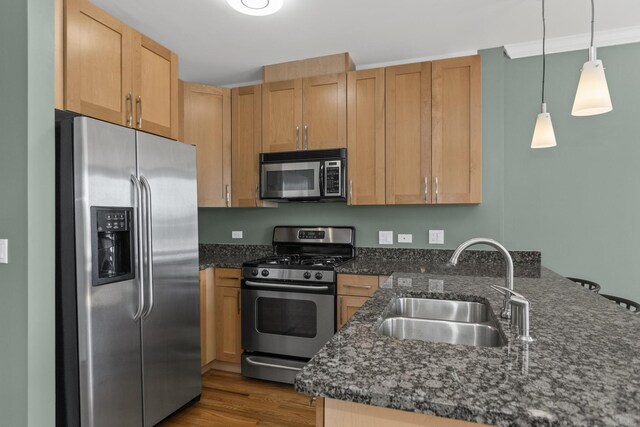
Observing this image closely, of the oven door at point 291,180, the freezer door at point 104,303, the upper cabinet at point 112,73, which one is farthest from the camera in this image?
the oven door at point 291,180

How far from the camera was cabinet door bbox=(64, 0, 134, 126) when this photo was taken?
5.84ft

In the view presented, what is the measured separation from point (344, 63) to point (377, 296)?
2001 mm

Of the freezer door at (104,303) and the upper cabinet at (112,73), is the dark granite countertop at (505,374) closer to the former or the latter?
the freezer door at (104,303)

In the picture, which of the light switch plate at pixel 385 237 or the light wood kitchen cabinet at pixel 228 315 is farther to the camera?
the light switch plate at pixel 385 237

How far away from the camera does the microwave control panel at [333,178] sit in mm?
2834

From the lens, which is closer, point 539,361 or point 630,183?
point 539,361

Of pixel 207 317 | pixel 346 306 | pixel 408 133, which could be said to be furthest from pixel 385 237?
pixel 207 317

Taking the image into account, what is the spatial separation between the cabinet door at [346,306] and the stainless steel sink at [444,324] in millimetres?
948

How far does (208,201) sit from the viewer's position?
3184 millimetres
